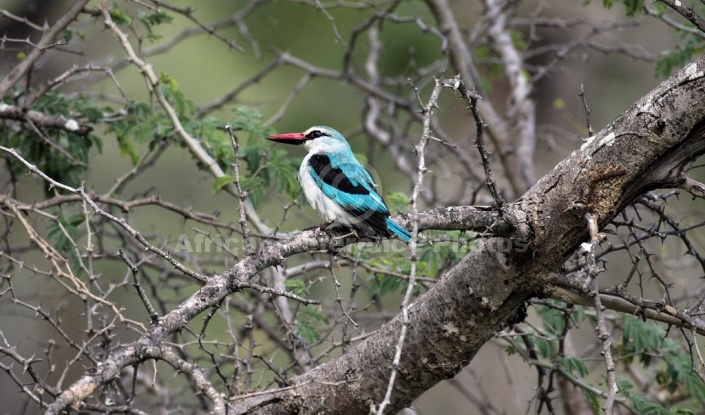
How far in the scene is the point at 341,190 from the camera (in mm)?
4434

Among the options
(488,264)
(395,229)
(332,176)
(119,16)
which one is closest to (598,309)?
(488,264)

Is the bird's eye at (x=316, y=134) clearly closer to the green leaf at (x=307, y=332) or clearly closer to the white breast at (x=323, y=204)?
the white breast at (x=323, y=204)

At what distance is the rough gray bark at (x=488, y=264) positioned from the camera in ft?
8.80

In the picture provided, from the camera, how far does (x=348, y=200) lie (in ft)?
14.2

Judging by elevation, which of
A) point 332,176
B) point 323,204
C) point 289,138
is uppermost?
point 289,138

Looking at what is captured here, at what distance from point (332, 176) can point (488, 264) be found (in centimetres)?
180

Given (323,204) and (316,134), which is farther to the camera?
(316,134)

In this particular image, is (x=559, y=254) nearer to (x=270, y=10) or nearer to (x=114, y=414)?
(x=114, y=414)

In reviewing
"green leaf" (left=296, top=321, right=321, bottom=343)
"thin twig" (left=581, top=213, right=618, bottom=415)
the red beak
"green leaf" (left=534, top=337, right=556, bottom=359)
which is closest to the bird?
the red beak

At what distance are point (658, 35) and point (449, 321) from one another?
9.24 meters

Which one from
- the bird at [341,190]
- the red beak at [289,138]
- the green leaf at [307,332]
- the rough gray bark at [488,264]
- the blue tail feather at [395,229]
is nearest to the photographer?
the rough gray bark at [488,264]

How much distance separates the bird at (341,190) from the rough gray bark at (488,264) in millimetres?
705

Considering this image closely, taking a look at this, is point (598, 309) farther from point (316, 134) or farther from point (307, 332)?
point (316, 134)

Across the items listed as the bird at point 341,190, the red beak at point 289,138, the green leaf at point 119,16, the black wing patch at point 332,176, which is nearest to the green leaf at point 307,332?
the bird at point 341,190
